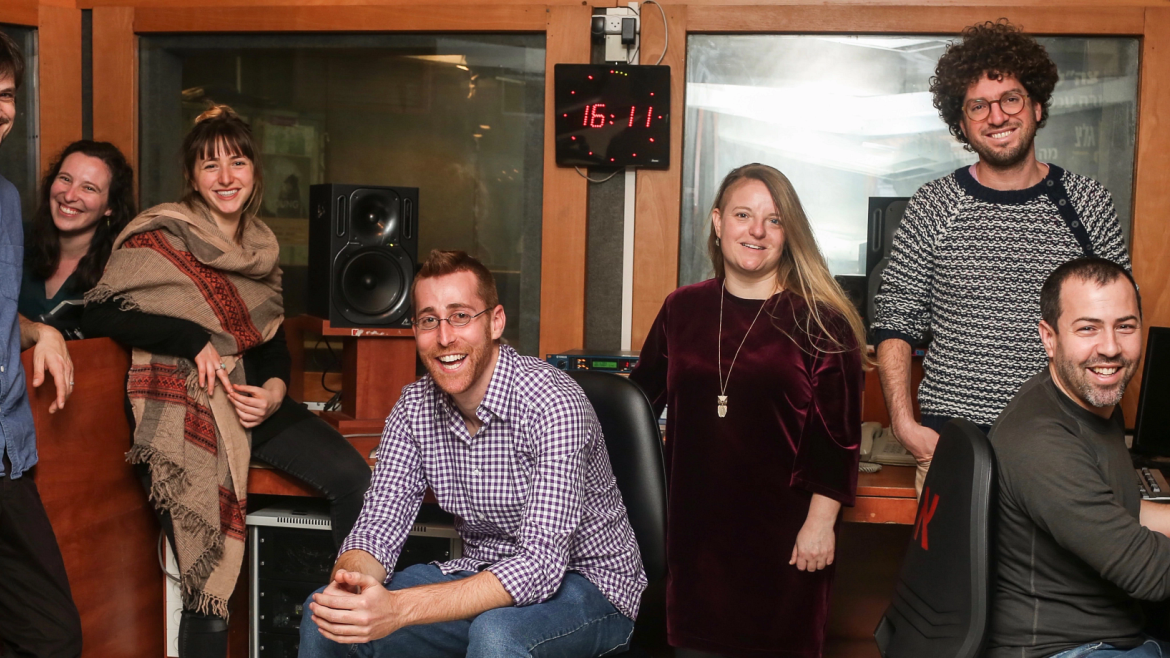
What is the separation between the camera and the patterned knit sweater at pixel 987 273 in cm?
198

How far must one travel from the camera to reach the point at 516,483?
180 cm

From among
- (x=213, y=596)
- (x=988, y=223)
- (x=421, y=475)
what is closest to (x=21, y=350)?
(x=213, y=596)

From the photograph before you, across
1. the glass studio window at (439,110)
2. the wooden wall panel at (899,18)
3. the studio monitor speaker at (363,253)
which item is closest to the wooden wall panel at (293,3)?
the glass studio window at (439,110)

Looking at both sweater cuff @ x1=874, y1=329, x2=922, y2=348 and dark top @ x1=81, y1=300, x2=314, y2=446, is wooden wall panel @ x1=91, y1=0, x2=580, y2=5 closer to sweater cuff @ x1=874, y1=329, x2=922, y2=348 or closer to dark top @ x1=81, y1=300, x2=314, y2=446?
dark top @ x1=81, y1=300, x2=314, y2=446

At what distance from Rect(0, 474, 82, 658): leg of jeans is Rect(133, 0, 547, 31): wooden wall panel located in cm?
170

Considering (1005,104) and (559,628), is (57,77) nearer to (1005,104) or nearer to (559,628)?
(559,628)

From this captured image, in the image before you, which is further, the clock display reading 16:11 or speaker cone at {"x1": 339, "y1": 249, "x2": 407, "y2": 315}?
the clock display reading 16:11

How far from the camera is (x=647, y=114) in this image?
2959 millimetres

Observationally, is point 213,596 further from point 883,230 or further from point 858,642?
point 883,230

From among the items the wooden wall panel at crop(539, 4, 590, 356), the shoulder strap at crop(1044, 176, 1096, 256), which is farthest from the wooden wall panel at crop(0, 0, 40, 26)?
the shoulder strap at crop(1044, 176, 1096, 256)

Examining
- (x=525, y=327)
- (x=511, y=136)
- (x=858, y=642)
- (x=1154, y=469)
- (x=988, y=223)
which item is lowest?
(x=858, y=642)

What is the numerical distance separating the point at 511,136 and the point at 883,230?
1199 millimetres

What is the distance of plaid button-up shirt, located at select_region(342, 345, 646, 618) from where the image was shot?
1.69m

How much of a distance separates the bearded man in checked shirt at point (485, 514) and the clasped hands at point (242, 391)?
2.11ft
